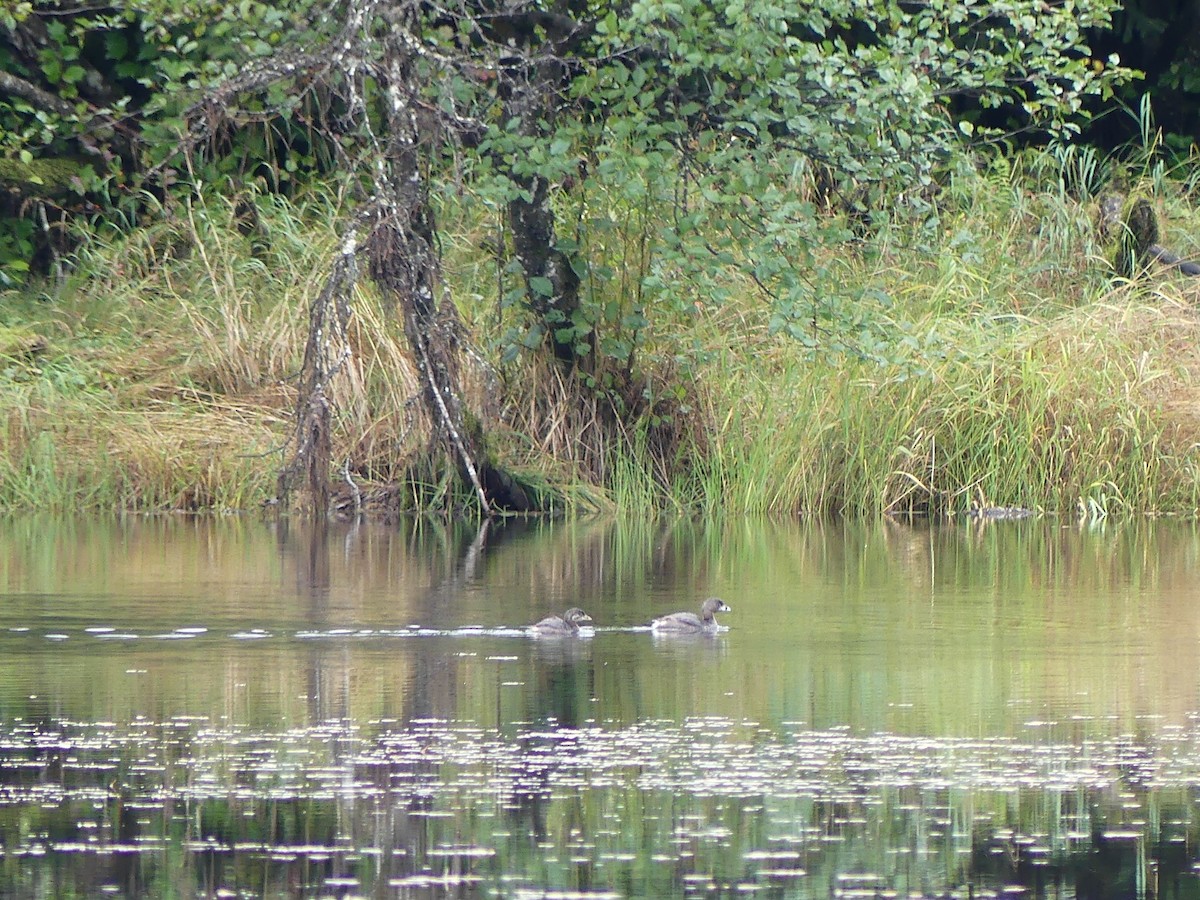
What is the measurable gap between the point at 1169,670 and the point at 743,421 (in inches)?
337

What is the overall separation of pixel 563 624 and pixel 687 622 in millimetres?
506

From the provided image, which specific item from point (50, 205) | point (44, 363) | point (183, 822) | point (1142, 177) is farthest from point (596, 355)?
point (183, 822)

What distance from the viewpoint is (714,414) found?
16.8 m

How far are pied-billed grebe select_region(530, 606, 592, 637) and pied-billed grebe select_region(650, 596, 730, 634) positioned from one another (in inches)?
12.4

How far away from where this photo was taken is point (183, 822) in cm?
572

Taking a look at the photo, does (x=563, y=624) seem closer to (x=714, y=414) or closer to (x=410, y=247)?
(x=410, y=247)

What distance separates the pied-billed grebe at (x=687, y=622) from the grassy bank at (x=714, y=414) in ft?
19.9

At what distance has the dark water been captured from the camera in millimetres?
5305

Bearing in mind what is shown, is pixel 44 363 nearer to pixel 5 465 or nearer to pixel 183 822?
pixel 5 465

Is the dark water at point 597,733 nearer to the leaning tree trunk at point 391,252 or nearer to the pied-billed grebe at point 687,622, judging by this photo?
the pied-billed grebe at point 687,622

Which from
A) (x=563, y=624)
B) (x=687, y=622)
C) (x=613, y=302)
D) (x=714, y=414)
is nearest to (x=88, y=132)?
(x=613, y=302)

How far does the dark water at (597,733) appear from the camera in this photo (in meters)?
5.30

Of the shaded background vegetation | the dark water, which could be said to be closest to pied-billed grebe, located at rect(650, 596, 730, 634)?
the dark water

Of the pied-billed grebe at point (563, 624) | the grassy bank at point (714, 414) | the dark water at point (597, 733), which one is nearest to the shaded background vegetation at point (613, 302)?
the grassy bank at point (714, 414)
